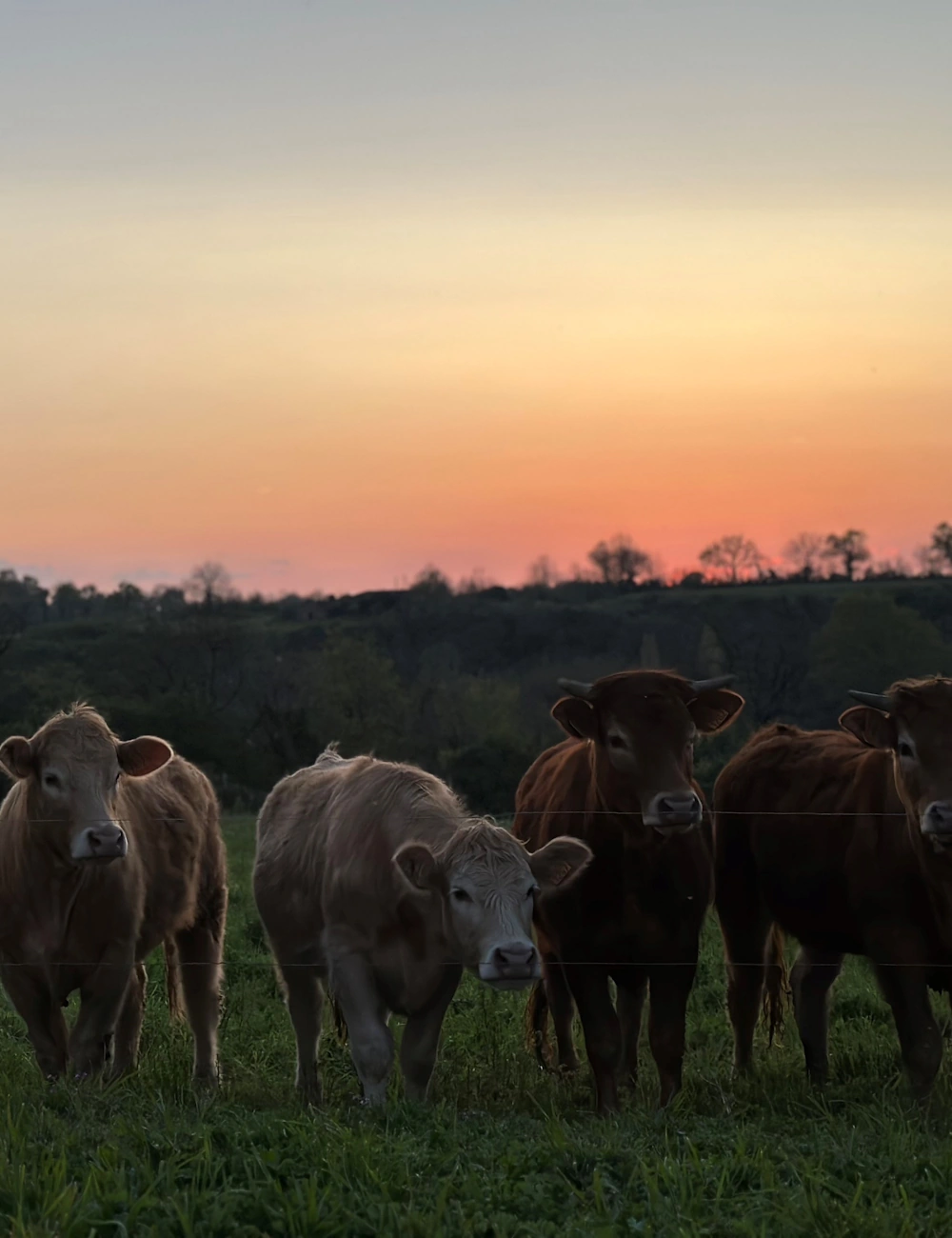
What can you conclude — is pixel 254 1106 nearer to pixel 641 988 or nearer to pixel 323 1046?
pixel 323 1046

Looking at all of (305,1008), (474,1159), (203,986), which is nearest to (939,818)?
(474,1159)

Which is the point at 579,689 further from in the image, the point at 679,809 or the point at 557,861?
the point at 557,861

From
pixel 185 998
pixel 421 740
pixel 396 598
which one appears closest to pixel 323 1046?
pixel 185 998

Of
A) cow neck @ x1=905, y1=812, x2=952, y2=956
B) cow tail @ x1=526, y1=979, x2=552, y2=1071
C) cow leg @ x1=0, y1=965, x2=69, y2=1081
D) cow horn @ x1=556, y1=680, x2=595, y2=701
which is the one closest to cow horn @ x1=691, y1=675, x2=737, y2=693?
cow horn @ x1=556, y1=680, x2=595, y2=701

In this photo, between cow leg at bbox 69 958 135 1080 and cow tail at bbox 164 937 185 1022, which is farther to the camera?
cow tail at bbox 164 937 185 1022

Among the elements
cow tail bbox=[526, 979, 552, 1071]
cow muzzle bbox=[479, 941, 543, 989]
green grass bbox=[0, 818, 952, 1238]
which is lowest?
cow tail bbox=[526, 979, 552, 1071]

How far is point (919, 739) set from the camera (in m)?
7.48

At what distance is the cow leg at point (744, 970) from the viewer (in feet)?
29.6

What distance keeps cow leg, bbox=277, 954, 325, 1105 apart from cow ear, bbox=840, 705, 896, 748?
3.07 meters

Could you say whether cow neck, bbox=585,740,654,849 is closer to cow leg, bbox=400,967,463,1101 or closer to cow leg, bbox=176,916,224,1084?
cow leg, bbox=400,967,463,1101

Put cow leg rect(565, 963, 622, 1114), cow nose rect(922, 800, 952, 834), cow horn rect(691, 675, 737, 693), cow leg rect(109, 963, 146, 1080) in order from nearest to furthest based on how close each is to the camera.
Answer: cow nose rect(922, 800, 952, 834)
cow leg rect(565, 963, 622, 1114)
cow horn rect(691, 675, 737, 693)
cow leg rect(109, 963, 146, 1080)

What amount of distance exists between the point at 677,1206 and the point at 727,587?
102227 millimetres

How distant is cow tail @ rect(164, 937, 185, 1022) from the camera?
9531mm

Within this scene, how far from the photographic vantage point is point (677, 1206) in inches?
207
